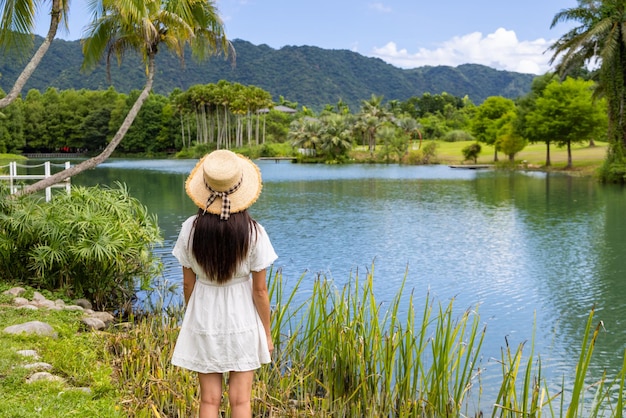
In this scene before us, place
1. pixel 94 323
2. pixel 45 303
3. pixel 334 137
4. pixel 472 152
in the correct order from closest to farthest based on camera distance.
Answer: pixel 94 323 → pixel 45 303 → pixel 472 152 → pixel 334 137

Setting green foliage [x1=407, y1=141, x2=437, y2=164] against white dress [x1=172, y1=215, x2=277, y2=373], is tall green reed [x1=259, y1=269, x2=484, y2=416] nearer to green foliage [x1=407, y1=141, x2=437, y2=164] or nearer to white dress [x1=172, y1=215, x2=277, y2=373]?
white dress [x1=172, y1=215, x2=277, y2=373]

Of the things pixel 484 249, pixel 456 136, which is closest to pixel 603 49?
pixel 484 249

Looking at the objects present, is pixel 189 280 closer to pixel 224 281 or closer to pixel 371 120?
pixel 224 281

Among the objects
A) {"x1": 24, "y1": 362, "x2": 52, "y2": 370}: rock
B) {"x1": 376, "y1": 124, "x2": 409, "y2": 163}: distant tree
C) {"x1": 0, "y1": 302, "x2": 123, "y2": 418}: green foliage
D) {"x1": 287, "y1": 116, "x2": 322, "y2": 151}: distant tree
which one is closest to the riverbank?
{"x1": 376, "y1": 124, "x2": 409, "y2": 163}: distant tree

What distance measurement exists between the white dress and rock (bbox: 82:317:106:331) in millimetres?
3364

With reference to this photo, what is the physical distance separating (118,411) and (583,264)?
1040cm

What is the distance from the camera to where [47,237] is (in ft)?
24.1

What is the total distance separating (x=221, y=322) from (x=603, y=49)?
27.7 m

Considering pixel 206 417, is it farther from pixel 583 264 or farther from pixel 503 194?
pixel 503 194

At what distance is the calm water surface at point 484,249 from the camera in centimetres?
827

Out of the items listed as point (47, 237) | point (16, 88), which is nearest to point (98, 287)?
point (47, 237)

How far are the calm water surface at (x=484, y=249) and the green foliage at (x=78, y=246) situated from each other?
2137 millimetres

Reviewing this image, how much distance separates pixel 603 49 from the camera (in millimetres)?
26547

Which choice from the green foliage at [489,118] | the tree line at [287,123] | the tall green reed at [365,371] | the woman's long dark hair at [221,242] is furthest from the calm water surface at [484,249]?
the green foliage at [489,118]
